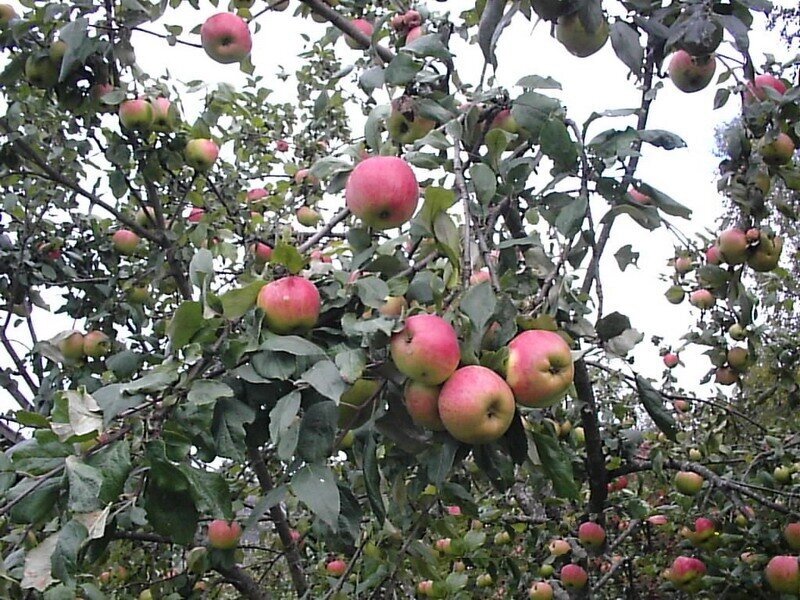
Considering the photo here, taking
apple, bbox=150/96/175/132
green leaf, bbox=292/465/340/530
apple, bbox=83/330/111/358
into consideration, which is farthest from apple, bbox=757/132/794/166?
apple, bbox=83/330/111/358

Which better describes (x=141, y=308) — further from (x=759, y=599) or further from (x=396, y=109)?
(x=759, y=599)

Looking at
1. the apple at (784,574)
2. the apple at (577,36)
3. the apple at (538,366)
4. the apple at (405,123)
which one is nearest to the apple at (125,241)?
the apple at (405,123)

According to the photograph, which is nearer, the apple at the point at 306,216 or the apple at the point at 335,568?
the apple at the point at 335,568

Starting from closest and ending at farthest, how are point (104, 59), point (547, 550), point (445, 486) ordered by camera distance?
point (445, 486) < point (104, 59) < point (547, 550)

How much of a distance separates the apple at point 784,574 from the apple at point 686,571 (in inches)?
10.2

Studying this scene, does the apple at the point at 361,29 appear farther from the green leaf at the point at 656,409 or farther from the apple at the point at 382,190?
the green leaf at the point at 656,409

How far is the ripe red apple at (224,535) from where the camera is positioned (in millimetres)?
1962

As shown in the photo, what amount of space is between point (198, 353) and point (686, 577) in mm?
1832

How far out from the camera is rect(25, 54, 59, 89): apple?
1.89 m

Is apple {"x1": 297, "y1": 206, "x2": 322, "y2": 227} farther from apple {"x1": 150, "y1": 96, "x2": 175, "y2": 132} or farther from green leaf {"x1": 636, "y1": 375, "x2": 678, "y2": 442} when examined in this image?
green leaf {"x1": 636, "y1": 375, "x2": 678, "y2": 442}

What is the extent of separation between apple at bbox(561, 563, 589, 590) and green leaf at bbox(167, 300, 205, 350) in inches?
59.3

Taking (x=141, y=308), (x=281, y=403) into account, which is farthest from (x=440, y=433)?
(x=141, y=308)

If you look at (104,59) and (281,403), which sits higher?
(104,59)

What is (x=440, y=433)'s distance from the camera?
100 cm
